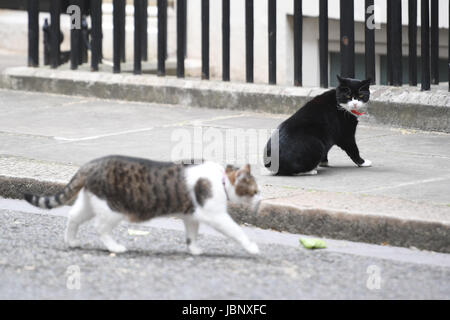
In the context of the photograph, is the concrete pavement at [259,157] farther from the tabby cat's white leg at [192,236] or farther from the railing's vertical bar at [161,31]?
the tabby cat's white leg at [192,236]

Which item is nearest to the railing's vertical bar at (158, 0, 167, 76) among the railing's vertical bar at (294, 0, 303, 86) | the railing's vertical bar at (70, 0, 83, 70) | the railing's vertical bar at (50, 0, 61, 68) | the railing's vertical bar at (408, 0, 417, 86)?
the railing's vertical bar at (70, 0, 83, 70)

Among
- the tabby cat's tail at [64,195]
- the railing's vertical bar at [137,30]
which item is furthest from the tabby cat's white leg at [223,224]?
the railing's vertical bar at [137,30]

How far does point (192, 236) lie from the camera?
4871 millimetres

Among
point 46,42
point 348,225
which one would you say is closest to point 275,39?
point 46,42

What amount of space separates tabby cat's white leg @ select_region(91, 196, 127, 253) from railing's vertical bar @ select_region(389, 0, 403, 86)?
14.6 feet

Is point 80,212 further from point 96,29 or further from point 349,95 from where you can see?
point 96,29

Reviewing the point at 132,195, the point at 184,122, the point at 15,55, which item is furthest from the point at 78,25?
the point at 132,195

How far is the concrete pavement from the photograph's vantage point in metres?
5.26

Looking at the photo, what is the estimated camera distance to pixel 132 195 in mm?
4734

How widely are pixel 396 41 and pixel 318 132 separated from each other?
2540mm

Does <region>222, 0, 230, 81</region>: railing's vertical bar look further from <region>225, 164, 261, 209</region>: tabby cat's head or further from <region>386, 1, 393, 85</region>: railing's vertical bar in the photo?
<region>225, 164, 261, 209</region>: tabby cat's head

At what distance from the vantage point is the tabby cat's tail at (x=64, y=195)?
4836mm
